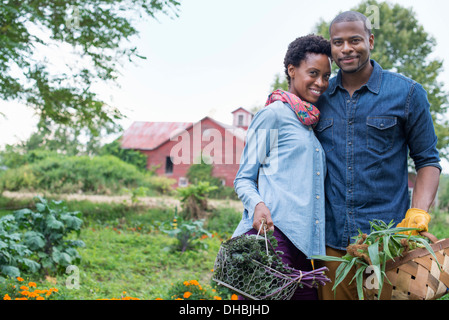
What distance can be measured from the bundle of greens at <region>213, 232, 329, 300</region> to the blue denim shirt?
0.43 m

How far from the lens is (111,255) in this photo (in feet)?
21.0

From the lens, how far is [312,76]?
1944 mm

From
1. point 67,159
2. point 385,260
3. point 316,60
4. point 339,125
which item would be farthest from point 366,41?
point 67,159

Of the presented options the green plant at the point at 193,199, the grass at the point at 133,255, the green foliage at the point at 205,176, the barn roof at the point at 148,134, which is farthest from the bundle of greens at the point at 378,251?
the barn roof at the point at 148,134

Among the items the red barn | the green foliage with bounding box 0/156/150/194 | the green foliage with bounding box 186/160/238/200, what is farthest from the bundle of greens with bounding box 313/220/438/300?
the green foliage with bounding box 186/160/238/200

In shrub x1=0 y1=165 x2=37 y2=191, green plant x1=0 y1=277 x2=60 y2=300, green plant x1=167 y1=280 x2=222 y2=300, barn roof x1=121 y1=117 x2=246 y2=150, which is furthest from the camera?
barn roof x1=121 y1=117 x2=246 y2=150

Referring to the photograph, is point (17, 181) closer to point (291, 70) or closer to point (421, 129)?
point (291, 70)

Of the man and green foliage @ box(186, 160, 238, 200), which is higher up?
the man

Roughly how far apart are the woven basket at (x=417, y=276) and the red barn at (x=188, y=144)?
49.9 feet

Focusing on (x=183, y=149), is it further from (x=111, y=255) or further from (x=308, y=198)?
(x=308, y=198)

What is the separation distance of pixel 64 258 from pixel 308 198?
3.87 meters

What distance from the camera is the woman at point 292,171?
5.86ft

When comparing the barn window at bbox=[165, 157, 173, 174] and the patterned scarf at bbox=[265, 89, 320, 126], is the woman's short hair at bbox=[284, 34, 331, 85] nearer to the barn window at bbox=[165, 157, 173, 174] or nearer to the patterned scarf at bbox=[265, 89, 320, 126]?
the patterned scarf at bbox=[265, 89, 320, 126]

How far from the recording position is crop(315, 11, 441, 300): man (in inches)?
74.5
